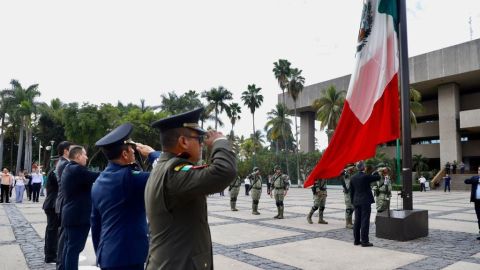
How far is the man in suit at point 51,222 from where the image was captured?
19.6 feet

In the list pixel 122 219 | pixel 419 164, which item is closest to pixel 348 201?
pixel 122 219

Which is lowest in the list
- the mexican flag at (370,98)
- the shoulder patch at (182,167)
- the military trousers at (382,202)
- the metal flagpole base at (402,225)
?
the metal flagpole base at (402,225)

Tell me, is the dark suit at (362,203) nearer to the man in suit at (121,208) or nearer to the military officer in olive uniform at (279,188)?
the military officer in olive uniform at (279,188)

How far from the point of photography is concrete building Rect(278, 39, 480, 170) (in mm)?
33906

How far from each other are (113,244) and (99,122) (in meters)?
39.7

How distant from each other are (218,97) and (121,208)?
5106 centimetres

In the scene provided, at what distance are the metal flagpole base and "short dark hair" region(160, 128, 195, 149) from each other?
7.09 metres

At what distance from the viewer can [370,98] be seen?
7441 millimetres

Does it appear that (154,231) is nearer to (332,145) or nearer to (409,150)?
(332,145)

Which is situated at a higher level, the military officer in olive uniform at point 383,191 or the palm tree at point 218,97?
the palm tree at point 218,97

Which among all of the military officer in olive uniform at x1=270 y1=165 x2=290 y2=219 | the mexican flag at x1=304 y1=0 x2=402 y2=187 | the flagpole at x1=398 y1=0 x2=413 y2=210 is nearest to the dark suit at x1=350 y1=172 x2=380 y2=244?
the mexican flag at x1=304 y1=0 x2=402 y2=187

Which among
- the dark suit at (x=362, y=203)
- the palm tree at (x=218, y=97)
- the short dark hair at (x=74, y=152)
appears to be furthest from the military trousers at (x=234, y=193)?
the palm tree at (x=218, y=97)

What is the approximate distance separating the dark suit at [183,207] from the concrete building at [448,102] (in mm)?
38061

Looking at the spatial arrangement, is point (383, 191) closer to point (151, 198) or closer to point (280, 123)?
point (151, 198)
